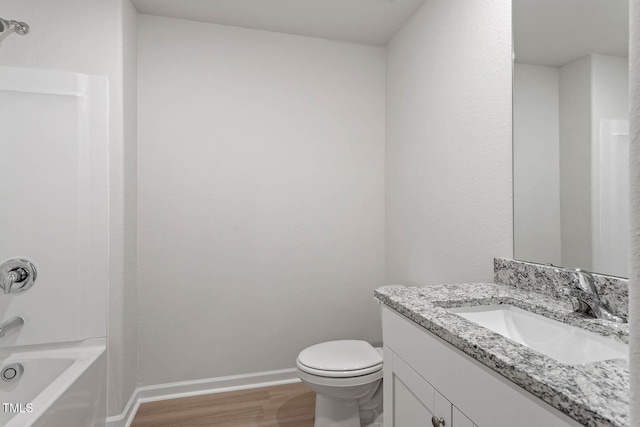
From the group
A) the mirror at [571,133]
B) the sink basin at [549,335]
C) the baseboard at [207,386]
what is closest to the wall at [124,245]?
the baseboard at [207,386]

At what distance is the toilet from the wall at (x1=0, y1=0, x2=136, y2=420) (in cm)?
108

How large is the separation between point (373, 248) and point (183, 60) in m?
1.98

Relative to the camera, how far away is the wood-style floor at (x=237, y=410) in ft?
6.41

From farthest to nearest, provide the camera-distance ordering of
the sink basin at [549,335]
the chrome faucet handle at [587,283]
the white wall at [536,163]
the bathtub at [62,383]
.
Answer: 1. the bathtub at [62,383]
2. the white wall at [536,163]
3. the chrome faucet handle at [587,283]
4. the sink basin at [549,335]

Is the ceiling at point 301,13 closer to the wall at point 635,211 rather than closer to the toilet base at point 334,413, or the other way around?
the wall at point 635,211

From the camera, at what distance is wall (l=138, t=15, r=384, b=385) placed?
7.32ft

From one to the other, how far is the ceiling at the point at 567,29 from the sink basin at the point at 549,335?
0.90 meters

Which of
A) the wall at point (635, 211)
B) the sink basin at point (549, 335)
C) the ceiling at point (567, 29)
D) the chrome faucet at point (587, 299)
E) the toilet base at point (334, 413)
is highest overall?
the ceiling at point (567, 29)

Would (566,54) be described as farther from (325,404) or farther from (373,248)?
(325,404)

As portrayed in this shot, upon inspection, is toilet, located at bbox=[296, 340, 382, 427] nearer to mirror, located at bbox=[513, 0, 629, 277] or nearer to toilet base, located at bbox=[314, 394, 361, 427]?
toilet base, located at bbox=[314, 394, 361, 427]

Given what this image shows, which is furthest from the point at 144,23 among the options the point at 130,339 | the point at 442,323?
the point at 442,323

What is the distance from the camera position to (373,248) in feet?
8.64

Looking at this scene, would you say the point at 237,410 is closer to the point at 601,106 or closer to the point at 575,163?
the point at 575,163

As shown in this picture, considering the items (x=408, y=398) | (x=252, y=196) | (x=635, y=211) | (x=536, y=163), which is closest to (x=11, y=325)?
(x=252, y=196)
